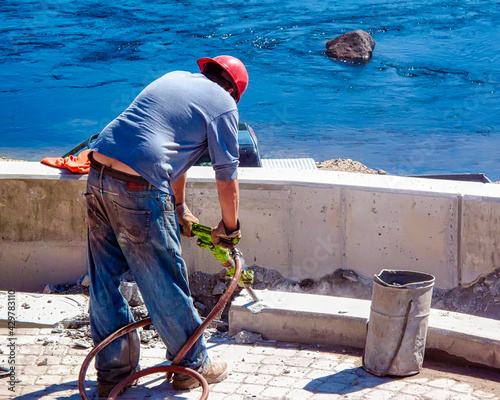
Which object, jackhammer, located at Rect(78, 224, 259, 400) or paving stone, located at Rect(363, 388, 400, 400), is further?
paving stone, located at Rect(363, 388, 400, 400)

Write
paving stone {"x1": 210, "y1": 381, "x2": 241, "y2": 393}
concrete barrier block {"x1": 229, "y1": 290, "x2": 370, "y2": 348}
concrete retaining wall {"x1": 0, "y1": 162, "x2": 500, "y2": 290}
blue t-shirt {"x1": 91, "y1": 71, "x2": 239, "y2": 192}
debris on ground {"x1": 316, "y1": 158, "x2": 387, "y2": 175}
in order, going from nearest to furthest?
blue t-shirt {"x1": 91, "y1": 71, "x2": 239, "y2": 192}
paving stone {"x1": 210, "y1": 381, "x2": 241, "y2": 393}
concrete barrier block {"x1": 229, "y1": 290, "x2": 370, "y2": 348}
concrete retaining wall {"x1": 0, "y1": 162, "x2": 500, "y2": 290}
debris on ground {"x1": 316, "y1": 158, "x2": 387, "y2": 175}

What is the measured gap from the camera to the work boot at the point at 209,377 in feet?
12.0

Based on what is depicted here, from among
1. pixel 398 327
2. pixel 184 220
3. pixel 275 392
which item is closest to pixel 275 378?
pixel 275 392

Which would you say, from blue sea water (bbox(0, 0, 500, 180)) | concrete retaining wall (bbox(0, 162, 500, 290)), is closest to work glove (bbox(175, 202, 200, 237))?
concrete retaining wall (bbox(0, 162, 500, 290))

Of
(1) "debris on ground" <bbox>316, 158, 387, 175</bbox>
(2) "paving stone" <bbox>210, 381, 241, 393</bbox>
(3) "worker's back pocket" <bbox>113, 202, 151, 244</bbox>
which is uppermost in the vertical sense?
(3) "worker's back pocket" <bbox>113, 202, 151, 244</bbox>

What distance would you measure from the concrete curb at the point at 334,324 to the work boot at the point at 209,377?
581 millimetres

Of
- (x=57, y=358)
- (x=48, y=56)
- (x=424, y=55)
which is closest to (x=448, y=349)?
(x=57, y=358)

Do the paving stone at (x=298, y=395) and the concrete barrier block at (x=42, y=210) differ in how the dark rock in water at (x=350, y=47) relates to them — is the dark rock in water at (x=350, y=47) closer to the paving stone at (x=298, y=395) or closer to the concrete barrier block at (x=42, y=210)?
the concrete barrier block at (x=42, y=210)

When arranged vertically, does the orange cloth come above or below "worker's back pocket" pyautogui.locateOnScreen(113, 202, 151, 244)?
below

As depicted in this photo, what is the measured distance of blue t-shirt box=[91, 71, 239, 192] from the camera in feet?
10.6

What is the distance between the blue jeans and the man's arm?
0.88 ft

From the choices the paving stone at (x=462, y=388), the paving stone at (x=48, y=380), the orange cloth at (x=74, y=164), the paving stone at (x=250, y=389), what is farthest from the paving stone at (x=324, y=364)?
the orange cloth at (x=74, y=164)

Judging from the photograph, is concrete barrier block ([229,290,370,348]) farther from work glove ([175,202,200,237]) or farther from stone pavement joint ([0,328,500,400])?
work glove ([175,202,200,237])

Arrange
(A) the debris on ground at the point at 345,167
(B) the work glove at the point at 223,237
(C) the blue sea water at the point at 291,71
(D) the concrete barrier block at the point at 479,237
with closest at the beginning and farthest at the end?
(B) the work glove at the point at 223,237 → (D) the concrete barrier block at the point at 479,237 → (A) the debris on ground at the point at 345,167 → (C) the blue sea water at the point at 291,71
